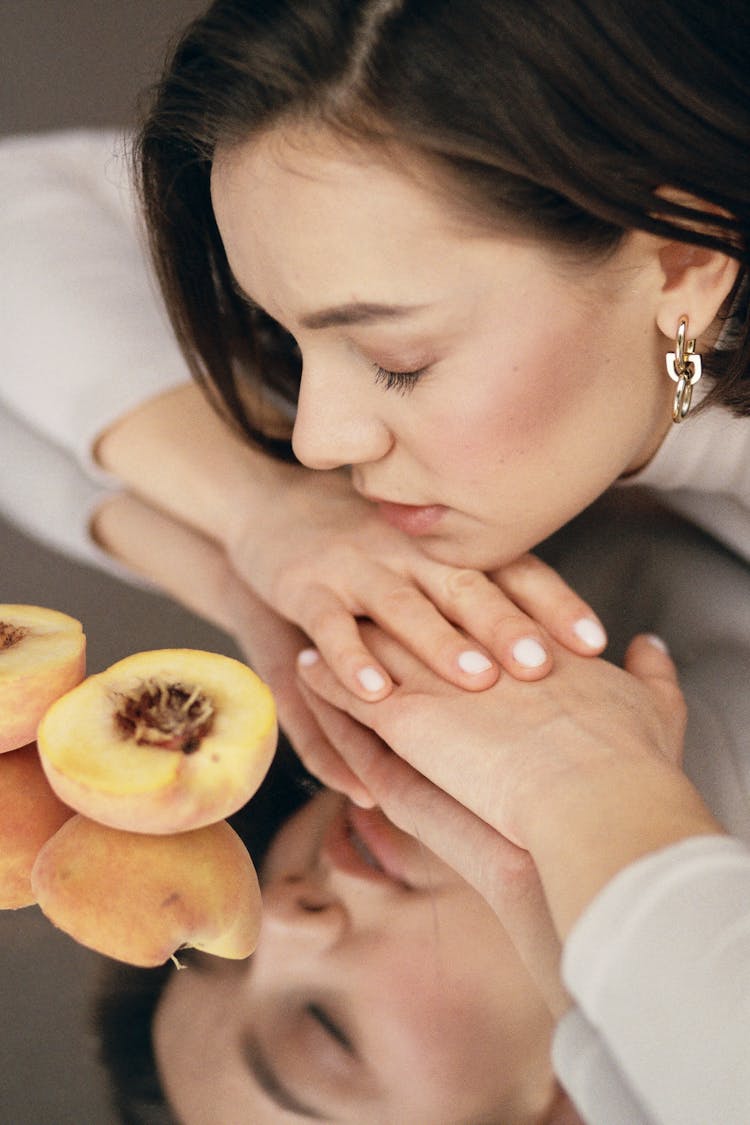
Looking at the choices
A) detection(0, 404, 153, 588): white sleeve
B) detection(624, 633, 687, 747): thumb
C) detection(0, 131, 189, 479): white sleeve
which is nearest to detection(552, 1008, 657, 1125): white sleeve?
detection(624, 633, 687, 747): thumb

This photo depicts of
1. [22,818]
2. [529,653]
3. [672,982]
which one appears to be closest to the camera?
[672,982]

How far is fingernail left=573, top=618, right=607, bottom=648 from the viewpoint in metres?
0.68

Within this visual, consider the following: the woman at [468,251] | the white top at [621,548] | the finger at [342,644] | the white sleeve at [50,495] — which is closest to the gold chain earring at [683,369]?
the woman at [468,251]

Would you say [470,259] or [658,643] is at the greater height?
[470,259]

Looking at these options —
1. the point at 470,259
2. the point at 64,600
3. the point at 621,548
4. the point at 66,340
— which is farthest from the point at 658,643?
the point at 66,340

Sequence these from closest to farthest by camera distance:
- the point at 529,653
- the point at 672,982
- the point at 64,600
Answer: the point at 672,982 → the point at 529,653 → the point at 64,600

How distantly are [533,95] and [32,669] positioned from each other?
35 centimetres

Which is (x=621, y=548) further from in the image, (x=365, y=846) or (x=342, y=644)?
(x=365, y=846)

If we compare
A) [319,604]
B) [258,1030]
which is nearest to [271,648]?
[319,604]

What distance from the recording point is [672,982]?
17.4 inches

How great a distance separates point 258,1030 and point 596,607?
14.7 inches

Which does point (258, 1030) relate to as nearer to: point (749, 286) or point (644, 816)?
point (644, 816)

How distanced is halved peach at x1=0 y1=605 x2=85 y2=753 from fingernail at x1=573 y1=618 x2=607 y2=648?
10.4 inches

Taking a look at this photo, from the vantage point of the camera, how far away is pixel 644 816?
20.3 inches
